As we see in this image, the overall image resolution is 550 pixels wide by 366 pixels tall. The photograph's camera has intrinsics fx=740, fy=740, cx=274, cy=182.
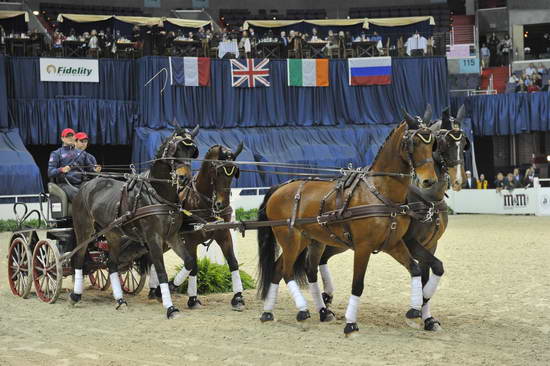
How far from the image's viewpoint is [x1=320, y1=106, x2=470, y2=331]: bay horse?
6.89 metres

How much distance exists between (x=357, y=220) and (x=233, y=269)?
2.35 metres

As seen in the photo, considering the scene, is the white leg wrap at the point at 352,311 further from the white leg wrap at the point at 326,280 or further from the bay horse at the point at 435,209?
the white leg wrap at the point at 326,280

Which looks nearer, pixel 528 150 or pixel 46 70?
pixel 46 70

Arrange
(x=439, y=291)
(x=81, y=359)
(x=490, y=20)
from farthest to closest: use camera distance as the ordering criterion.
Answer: (x=490, y=20)
(x=439, y=291)
(x=81, y=359)

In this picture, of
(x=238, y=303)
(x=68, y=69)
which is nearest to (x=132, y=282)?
(x=238, y=303)

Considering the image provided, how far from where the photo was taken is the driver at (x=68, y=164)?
935cm

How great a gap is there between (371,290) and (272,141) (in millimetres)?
17738

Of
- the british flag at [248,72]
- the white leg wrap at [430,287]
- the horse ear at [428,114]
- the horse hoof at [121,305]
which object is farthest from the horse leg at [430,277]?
the british flag at [248,72]

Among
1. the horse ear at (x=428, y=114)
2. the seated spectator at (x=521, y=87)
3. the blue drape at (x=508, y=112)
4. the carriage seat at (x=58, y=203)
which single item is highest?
the seated spectator at (x=521, y=87)

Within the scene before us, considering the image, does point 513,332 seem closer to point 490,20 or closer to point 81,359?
point 81,359

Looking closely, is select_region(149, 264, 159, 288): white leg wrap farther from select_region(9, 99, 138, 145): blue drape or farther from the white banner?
the white banner

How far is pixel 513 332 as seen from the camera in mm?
6598

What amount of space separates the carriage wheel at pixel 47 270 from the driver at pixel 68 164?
29.4 inches

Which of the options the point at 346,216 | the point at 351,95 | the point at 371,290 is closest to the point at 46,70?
the point at 351,95
